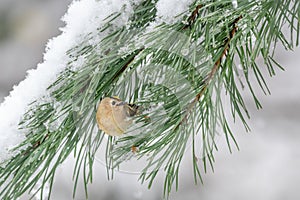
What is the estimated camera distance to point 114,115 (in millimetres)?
360

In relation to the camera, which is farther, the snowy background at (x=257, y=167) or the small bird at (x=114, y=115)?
the snowy background at (x=257, y=167)

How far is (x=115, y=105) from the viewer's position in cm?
36

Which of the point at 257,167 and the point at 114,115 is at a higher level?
the point at 114,115

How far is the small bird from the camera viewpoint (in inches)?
14.2

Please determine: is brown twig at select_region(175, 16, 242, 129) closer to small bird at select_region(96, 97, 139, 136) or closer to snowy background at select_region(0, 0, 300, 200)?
small bird at select_region(96, 97, 139, 136)

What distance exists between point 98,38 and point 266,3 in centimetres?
13

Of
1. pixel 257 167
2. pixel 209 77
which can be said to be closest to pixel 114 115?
pixel 209 77

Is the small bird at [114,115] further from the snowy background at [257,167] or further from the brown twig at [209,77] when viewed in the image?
the snowy background at [257,167]

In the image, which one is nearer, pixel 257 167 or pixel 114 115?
pixel 114 115

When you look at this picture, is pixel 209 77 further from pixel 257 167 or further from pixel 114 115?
pixel 257 167

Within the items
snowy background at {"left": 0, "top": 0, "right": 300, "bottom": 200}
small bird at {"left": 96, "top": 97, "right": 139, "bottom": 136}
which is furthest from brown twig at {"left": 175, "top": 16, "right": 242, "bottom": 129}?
snowy background at {"left": 0, "top": 0, "right": 300, "bottom": 200}

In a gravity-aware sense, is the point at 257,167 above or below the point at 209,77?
below

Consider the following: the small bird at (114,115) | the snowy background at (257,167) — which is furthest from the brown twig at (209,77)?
the snowy background at (257,167)

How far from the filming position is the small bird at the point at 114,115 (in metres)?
0.36
